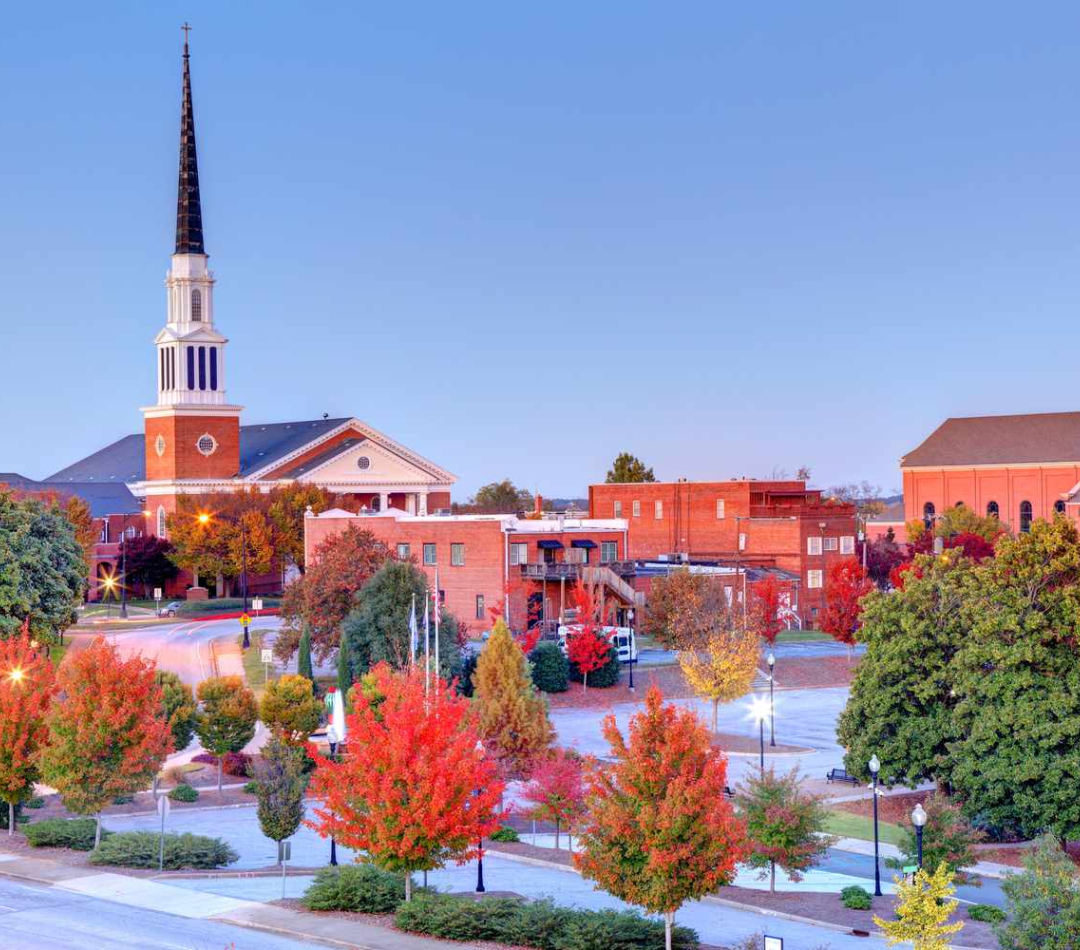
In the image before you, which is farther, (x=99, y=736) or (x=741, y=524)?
(x=741, y=524)

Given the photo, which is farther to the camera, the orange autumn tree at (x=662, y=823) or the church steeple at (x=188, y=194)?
the church steeple at (x=188, y=194)

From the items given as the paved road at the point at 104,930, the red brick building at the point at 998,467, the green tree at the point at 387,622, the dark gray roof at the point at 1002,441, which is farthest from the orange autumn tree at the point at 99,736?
the dark gray roof at the point at 1002,441

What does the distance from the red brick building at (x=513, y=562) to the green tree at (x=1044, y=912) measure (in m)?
55.7

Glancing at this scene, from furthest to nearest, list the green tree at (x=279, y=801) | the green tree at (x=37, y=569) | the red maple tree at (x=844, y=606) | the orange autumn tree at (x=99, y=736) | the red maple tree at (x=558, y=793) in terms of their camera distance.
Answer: the red maple tree at (x=844, y=606) < the green tree at (x=37, y=569) < the red maple tree at (x=558, y=793) < the orange autumn tree at (x=99, y=736) < the green tree at (x=279, y=801)

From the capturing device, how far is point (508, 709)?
47.2 meters

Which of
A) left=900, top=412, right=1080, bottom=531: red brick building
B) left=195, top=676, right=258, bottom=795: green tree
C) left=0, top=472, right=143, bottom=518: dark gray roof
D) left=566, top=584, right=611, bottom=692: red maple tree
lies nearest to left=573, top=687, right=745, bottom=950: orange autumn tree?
left=195, top=676, right=258, bottom=795: green tree

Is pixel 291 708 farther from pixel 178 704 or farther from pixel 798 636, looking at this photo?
pixel 798 636

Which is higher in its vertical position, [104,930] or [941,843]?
[941,843]

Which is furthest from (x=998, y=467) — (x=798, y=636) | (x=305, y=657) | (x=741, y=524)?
(x=305, y=657)

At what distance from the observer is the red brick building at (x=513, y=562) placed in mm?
85875

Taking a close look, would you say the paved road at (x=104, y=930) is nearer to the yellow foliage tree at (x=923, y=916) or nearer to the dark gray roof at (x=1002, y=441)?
the yellow foliage tree at (x=923, y=916)

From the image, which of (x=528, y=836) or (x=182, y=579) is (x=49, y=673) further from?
(x=182, y=579)

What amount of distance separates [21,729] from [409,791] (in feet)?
49.4

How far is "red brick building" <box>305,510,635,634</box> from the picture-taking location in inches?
3381
